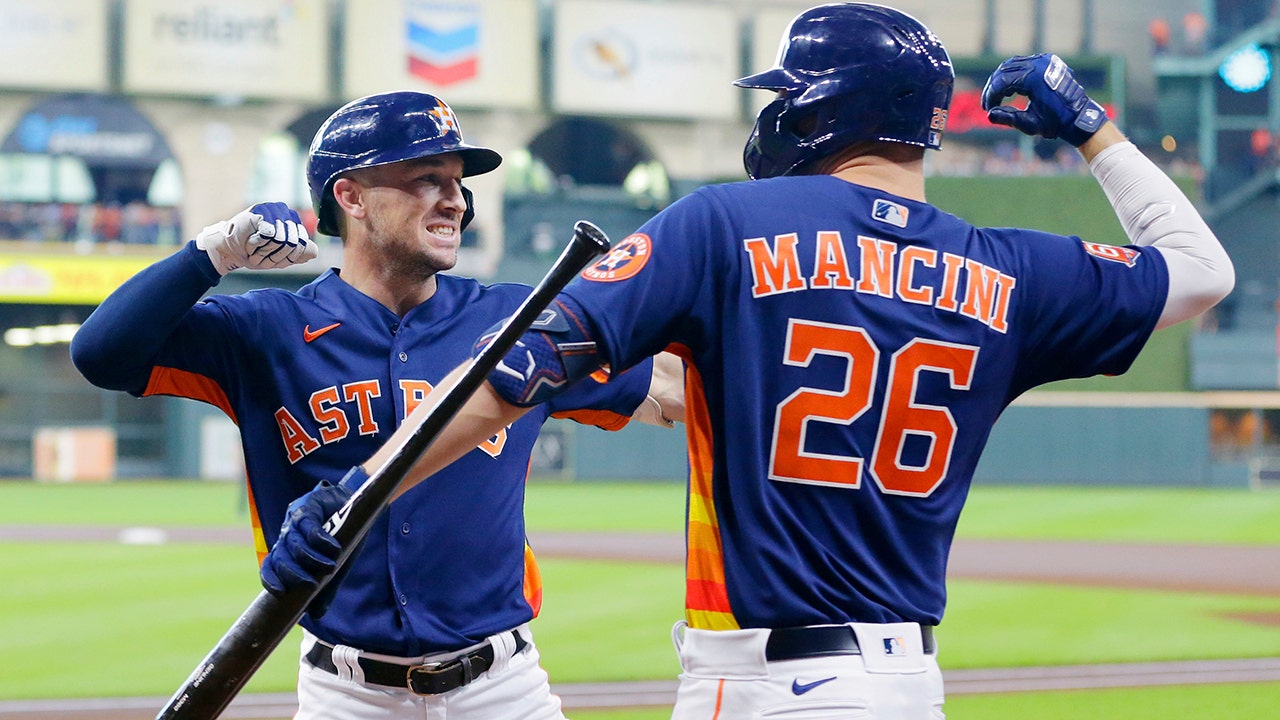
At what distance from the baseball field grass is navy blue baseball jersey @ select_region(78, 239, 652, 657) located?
4085 millimetres

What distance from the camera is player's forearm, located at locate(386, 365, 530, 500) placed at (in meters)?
2.17

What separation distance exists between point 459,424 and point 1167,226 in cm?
144

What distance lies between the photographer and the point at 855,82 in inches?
96.6

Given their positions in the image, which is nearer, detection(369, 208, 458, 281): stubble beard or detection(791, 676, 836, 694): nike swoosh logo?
detection(791, 676, 836, 694): nike swoosh logo

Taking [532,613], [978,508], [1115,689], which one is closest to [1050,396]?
[978,508]

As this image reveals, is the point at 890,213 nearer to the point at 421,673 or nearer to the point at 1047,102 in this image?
the point at 1047,102

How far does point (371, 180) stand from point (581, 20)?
112ft

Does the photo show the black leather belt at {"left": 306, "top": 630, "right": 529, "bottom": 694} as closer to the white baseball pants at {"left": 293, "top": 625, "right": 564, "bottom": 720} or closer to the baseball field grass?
the white baseball pants at {"left": 293, "top": 625, "right": 564, "bottom": 720}

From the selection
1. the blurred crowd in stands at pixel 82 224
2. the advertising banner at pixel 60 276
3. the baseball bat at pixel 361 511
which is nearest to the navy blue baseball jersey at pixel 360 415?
the baseball bat at pixel 361 511

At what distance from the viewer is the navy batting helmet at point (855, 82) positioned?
97.1 inches

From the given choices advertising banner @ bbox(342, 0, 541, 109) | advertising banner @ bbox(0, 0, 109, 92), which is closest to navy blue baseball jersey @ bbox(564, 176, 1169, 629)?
advertising banner @ bbox(342, 0, 541, 109)

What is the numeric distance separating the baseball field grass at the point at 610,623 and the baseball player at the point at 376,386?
13.4 feet

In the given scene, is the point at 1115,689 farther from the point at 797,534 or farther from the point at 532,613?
the point at 797,534

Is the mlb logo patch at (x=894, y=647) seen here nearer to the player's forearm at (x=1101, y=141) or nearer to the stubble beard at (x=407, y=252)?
the player's forearm at (x=1101, y=141)
